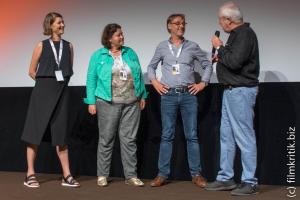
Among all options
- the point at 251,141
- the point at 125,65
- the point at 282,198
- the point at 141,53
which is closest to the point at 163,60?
the point at 125,65

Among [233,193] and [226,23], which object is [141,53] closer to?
[226,23]

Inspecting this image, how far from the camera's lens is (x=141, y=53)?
5.01 metres

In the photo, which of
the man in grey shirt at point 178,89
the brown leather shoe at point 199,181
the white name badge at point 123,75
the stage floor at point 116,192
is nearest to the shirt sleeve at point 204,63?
the man in grey shirt at point 178,89

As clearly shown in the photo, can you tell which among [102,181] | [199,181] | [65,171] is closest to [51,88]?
[65,171]

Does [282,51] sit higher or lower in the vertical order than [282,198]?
higher

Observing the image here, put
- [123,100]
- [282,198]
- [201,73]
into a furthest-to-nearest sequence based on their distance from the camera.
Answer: [201,73] → [123,100] → [282,198]

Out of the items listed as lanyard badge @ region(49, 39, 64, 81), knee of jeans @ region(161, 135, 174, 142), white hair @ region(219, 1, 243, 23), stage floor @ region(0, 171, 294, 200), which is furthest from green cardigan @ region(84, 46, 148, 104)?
white hair @ region(219, 1, 243, 23)

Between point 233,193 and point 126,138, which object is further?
point 126,138

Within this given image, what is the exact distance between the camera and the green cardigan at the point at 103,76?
4289 millimetres

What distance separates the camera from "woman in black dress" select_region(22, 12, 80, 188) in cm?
430

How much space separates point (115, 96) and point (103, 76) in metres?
0.19

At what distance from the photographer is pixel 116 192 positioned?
13.5ft

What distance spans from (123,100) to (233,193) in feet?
3.77

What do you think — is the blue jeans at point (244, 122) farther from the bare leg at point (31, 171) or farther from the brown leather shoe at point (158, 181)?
the bare leg at point (31, 171)
